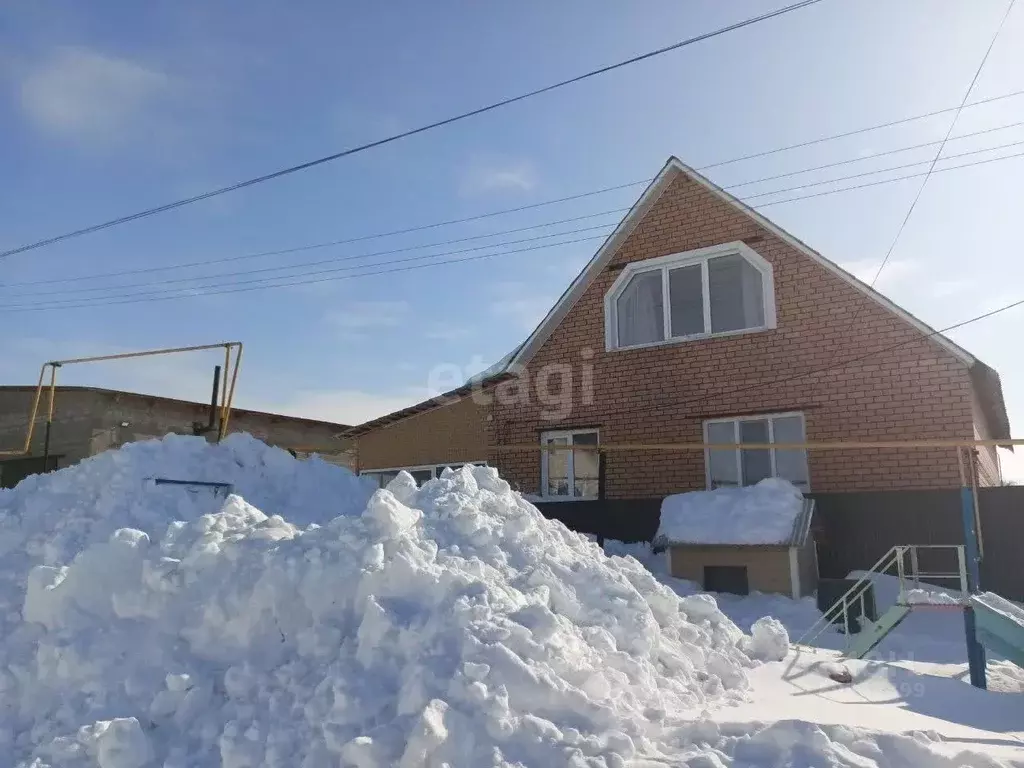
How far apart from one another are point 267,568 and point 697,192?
9.19m

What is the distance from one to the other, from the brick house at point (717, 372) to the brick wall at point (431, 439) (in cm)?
86

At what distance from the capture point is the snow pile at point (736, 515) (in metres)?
8.82

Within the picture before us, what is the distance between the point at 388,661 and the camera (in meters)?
3.97

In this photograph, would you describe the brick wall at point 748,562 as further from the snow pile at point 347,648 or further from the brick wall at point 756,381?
the snow pile at point 347,648

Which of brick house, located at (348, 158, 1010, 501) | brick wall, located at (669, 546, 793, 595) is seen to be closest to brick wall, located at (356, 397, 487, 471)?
brick house, located at (348, 158, 1010, 501)

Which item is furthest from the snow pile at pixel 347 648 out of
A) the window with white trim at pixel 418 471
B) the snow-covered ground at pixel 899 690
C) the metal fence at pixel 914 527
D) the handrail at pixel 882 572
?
the window with white trim at pixel 418 471

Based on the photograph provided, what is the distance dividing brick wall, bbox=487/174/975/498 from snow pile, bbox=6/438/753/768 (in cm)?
529

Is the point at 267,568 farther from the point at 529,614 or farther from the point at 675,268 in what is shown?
the point at 675,268

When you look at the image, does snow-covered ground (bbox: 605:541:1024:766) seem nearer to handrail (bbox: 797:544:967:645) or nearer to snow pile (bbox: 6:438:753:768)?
handrail (bbox: 797:544:967:645)

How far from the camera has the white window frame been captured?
11047 mm

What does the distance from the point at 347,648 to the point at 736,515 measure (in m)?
6.17

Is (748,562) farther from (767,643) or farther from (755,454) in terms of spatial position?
(767,643)

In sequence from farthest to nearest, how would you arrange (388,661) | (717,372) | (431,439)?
(431,439), (717,372), (388,661)

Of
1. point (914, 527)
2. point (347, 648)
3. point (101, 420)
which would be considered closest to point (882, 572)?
point (914, 527)
